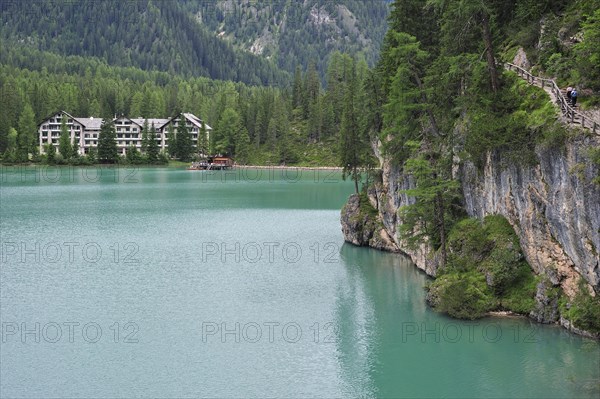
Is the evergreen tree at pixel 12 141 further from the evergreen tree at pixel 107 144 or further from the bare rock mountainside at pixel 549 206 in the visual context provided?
the bare rock mountainside at pixel 549 206

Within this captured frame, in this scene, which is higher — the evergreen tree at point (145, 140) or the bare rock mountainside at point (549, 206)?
the evergreen tree at point (145, 140)

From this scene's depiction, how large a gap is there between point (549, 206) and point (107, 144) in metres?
163

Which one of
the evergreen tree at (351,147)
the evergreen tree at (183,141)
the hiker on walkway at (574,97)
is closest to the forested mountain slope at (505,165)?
the hiker on walkway at (574,97)

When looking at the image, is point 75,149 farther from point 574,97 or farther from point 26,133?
point 574,97

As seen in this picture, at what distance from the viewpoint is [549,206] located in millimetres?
32281

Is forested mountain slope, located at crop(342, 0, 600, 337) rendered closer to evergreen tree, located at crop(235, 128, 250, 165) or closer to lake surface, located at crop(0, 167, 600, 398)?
lake surface, located at crop(0, 167, 600, 398)

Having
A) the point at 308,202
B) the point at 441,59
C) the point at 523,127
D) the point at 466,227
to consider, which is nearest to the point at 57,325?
the point at 466,227

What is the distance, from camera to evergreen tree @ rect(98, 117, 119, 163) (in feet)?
594

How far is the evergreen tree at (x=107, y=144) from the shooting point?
Result: 18112cm

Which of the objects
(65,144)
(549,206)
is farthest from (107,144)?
(549,206)

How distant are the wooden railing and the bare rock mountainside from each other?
1161mm

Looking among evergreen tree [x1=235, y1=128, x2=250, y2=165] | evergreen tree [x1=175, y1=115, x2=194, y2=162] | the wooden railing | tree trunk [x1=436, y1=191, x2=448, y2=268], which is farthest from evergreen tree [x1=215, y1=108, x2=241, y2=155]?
the wooden railing

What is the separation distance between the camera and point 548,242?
33031mm

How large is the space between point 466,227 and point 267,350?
1430 cm
